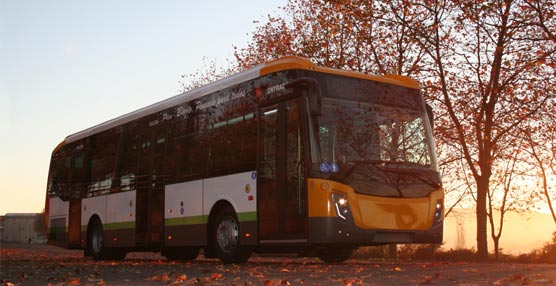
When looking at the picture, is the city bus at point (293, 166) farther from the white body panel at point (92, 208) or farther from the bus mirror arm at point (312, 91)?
the white body panel at point (92, 208)

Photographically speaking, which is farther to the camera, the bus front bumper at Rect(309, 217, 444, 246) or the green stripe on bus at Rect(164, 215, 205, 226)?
the green stripe on bus at Rect(164, 215, 205, 226)

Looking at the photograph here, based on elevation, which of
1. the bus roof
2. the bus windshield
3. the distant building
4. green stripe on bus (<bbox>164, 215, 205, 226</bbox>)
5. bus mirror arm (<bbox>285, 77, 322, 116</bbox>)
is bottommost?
the distant building

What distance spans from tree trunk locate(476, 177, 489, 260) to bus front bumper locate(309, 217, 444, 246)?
9171 millimetres

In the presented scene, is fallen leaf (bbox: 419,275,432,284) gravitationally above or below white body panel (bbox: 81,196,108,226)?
below

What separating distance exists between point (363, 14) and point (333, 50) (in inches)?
201

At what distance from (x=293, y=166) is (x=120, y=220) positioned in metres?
7.24

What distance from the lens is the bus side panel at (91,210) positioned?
63.2ft

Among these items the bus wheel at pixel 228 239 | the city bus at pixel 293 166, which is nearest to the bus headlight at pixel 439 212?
the city bus at pixel 293 166

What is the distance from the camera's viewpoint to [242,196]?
13.7m

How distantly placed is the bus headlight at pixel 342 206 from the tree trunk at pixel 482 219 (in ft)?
34.3

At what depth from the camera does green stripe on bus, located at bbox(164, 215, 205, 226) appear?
15.1 metres

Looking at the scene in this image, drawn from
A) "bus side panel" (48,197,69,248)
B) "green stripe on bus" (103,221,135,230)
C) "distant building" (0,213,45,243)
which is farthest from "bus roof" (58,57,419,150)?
"distant building" (0,213,45,243)

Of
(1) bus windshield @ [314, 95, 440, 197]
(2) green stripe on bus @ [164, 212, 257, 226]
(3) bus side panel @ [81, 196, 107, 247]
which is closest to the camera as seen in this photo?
(1) bus windshield @ [314, 95, 440, 197]

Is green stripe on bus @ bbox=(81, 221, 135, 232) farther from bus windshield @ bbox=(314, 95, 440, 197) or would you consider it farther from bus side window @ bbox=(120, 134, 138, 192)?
bus windshield @ bbox=(314, 95, 440, 197)
